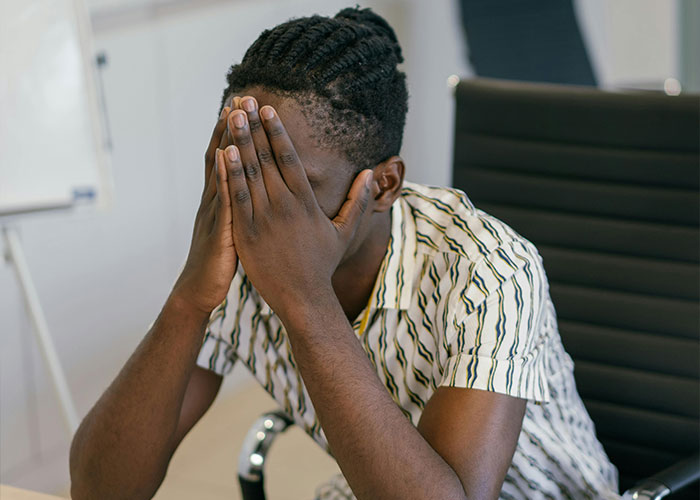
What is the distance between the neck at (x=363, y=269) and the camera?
1.08 m

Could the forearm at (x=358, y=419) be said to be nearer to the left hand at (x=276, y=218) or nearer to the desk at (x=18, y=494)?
the left hand at (x=276, y=218)

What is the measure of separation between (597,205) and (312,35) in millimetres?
567

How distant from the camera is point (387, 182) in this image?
104 cm

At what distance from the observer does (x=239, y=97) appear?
0.92m

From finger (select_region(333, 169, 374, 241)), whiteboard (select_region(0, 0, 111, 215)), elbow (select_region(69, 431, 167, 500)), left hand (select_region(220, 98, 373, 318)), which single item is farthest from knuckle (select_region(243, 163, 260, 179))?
whiteboard (select_region(0, 0, 111, 215))

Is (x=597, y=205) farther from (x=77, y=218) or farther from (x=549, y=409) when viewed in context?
(x=77, y=218)

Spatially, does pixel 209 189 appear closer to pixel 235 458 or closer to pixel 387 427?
pixel 387 427

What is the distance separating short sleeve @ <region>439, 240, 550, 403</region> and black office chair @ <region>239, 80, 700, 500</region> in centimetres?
32

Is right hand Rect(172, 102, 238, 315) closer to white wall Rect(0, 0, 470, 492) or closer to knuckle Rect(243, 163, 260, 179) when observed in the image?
knuckle Rect(243, 163, 260, 179)

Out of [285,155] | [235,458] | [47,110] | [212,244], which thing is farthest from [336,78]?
[235,458]

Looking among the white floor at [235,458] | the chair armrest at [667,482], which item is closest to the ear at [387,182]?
the chair armrest at [667,482]

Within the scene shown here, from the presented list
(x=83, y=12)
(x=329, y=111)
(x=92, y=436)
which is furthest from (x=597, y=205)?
(x=83, y=12)

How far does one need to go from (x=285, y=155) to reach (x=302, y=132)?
5 centimetres

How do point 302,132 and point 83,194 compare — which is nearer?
point 302,132
